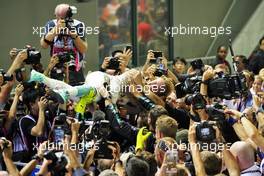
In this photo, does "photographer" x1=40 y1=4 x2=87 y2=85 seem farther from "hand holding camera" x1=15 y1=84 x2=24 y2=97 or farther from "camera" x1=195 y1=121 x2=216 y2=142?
"camera" x1=195 y1=121 x2=216 y2=142

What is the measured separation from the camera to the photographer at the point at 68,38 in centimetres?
991

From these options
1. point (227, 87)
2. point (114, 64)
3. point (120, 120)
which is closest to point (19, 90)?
point (120, 120)

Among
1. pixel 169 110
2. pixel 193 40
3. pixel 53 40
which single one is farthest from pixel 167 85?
pixel 193 40

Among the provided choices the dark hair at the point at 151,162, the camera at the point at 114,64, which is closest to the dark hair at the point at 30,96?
the camera at the point at 114,64

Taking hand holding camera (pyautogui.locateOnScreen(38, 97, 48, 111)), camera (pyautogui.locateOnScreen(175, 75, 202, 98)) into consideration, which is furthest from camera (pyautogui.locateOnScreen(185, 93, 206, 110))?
hand holding camera (pyautogui.locateOnScreen(38, 97, 48, 111))

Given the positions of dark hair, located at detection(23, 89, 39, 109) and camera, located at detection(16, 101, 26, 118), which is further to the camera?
camera, located at detection(16, 101, 26, 118)

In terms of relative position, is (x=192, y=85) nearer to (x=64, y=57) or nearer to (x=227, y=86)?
(x=227, y=86)

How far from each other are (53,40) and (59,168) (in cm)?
370

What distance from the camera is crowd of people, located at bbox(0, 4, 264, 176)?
7.34 metres

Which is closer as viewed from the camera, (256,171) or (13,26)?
(256,171)

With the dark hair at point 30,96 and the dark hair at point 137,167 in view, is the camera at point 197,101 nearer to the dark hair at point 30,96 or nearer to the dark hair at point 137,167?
the dark hair at point 137,167

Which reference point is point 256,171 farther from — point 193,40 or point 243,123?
point 193,40

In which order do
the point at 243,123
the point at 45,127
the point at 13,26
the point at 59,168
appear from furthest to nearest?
the point at 13,26, the point at 45,127, the point at 243,123, the point at 59,168

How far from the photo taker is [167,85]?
9695 mm
